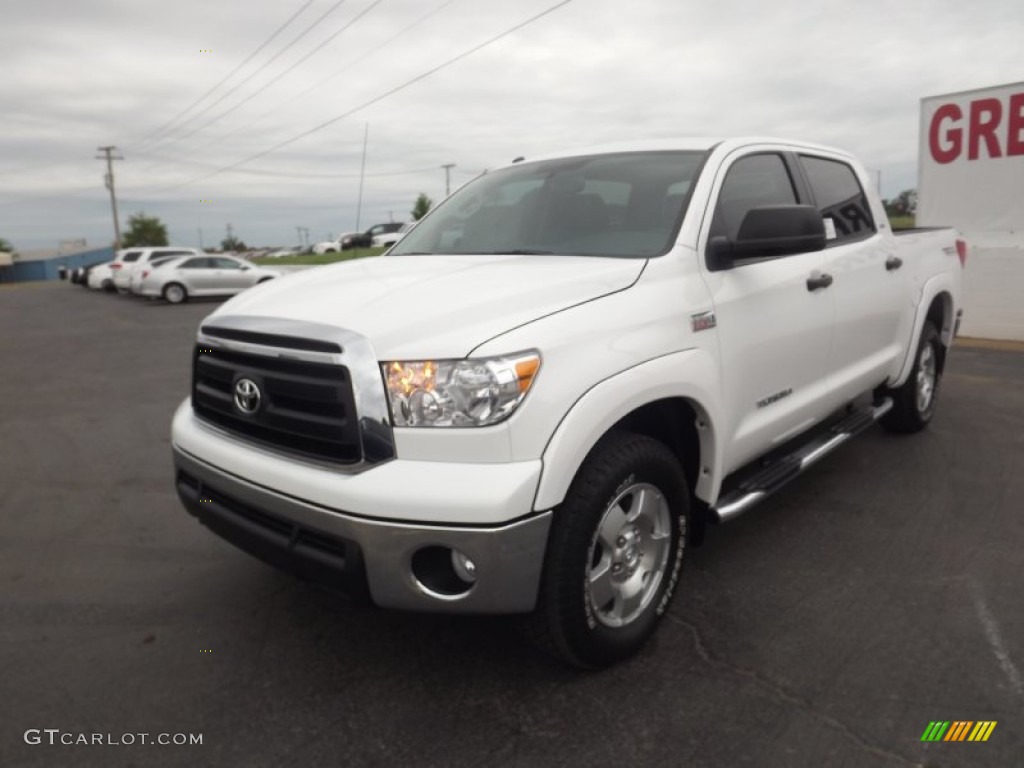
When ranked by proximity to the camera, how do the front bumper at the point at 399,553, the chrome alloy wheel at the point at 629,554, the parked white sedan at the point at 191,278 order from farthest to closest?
1. the parked white sedan at the point at 191,278
2. the chrome alloy wheel at the point at 629,554
3. the front bumper at the point at 399,553

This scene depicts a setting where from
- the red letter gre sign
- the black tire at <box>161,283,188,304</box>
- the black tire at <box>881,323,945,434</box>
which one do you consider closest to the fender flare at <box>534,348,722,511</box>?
the black tire at <box>881,323,945,434</box>

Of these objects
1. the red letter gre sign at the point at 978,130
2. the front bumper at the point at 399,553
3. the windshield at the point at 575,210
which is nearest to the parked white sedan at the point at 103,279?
the red letter gre sign at the point at 978,130

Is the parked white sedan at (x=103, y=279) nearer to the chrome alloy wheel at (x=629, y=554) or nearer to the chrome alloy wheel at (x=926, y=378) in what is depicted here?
the chrome alloy wheel at (x=926, y=378)

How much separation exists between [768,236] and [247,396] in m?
2.04

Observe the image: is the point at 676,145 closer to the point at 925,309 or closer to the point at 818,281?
the point at 818,281

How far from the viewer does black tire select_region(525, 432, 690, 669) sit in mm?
2371

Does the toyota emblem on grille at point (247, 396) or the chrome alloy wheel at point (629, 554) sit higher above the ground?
the toyota emblem on grille at point (247, 396)

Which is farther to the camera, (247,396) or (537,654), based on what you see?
(537,654)

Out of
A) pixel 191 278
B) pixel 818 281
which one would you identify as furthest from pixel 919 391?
pixel 191 278

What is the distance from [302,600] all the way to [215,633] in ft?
1.22

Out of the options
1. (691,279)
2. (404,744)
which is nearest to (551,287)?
(691,279)

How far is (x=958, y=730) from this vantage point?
236 cm

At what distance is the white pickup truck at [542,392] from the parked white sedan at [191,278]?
20.2 meters

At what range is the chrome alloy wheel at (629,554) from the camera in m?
2.58
